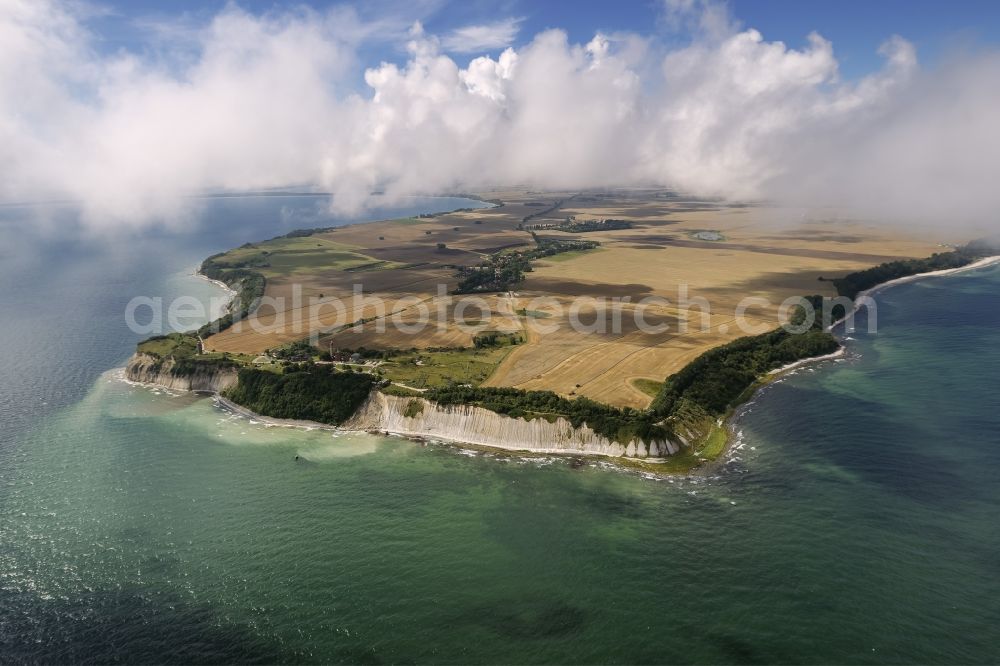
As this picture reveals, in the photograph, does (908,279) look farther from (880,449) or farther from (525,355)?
(525,355)

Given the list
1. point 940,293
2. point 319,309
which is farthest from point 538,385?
point 940,293

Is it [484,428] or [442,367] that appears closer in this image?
[484,428]

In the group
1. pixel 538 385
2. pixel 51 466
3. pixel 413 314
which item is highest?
pixel 413 314

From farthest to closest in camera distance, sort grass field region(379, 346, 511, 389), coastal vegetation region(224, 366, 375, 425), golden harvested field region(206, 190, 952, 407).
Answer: golden harvested field region(206, 190, 952, 407)
grass field region(379, 346, 511, 389)
coastal vegetation region(224, 366, 375, 425)

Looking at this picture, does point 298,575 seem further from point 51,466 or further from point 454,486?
point 51,466

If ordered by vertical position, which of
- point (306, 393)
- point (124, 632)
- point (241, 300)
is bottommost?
point (124, 632)

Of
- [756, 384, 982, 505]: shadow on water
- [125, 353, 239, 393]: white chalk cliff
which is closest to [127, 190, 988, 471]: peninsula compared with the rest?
[125, 353, 239, 393]: white chalk cliff

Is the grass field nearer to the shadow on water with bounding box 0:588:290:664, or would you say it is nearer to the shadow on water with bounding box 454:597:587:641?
the shadow on water with bounding box 454:597:587:641

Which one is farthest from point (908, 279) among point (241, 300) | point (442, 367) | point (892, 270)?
point (241, 300)
